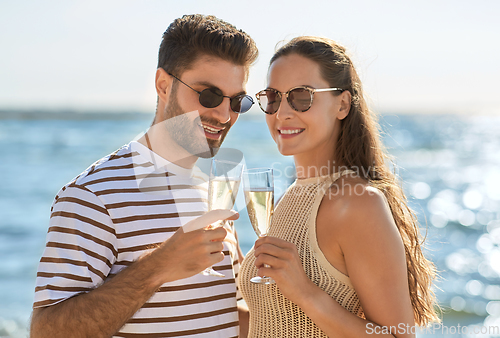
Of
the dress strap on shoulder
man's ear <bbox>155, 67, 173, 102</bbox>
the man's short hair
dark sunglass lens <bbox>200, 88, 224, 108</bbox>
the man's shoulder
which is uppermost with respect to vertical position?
the man's short hair

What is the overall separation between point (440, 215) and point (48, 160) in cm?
1809

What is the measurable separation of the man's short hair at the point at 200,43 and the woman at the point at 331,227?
1.12 feet

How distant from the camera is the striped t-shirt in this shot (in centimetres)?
245

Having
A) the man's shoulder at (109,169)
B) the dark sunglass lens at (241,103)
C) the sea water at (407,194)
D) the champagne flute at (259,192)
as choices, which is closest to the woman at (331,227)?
the champagne flute at (259,192)

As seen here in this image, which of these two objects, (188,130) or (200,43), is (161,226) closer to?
(188,130)

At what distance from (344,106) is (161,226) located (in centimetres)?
140

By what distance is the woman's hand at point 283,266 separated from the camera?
234 centimetres

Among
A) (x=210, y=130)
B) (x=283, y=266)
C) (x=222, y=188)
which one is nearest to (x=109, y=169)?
(x=210, y=130)

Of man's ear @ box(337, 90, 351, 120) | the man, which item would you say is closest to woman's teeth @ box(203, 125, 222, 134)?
the man

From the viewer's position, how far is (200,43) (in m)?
3.18

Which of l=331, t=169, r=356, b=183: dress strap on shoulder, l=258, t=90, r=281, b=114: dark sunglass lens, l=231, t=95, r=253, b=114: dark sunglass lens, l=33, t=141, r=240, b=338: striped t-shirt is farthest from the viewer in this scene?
l=231, t=95, r=253, b=114: dark sunglass lens

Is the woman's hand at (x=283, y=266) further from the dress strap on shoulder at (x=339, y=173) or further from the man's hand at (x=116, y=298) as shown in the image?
the dress strap on shoulder at (x=339, y=173)

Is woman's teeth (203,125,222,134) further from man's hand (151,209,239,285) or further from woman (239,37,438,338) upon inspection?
man's hand (151,209,239,285)

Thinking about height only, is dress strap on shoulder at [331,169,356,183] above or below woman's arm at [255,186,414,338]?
above
